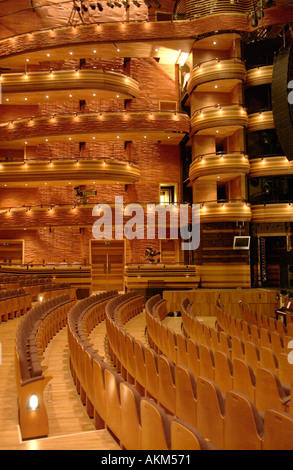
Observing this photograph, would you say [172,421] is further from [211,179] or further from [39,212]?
[39,212]

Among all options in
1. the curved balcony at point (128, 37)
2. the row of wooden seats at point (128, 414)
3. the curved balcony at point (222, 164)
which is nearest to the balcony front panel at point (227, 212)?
the curved balcony at point (222, 164)

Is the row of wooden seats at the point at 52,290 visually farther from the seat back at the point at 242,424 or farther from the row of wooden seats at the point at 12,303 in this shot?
the seat back at the point at 242,424

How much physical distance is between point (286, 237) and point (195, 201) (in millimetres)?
2126

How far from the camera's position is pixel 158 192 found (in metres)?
10.4

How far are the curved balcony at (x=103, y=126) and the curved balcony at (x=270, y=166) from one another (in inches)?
73.9

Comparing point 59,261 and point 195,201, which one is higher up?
point 195,201

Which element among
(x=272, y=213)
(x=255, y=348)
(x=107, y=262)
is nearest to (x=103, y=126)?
(x=107, y=262)

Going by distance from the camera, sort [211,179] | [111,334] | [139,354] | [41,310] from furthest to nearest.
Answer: [211,179], [41,310], [111,334], [139,354]

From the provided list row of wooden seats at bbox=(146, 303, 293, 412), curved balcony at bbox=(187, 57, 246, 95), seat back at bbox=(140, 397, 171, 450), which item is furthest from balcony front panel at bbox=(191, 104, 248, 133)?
seat back at bbox=(140, 397, 171, 450)

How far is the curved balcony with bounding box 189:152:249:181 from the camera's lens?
8438 millimetres

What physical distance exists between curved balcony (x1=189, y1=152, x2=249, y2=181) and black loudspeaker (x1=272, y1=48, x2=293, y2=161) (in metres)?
1.84

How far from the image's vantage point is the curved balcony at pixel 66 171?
9422 millimetres

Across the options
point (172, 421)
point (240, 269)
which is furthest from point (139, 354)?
point (240, 269)

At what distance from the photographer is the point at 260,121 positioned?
28.4 feet
